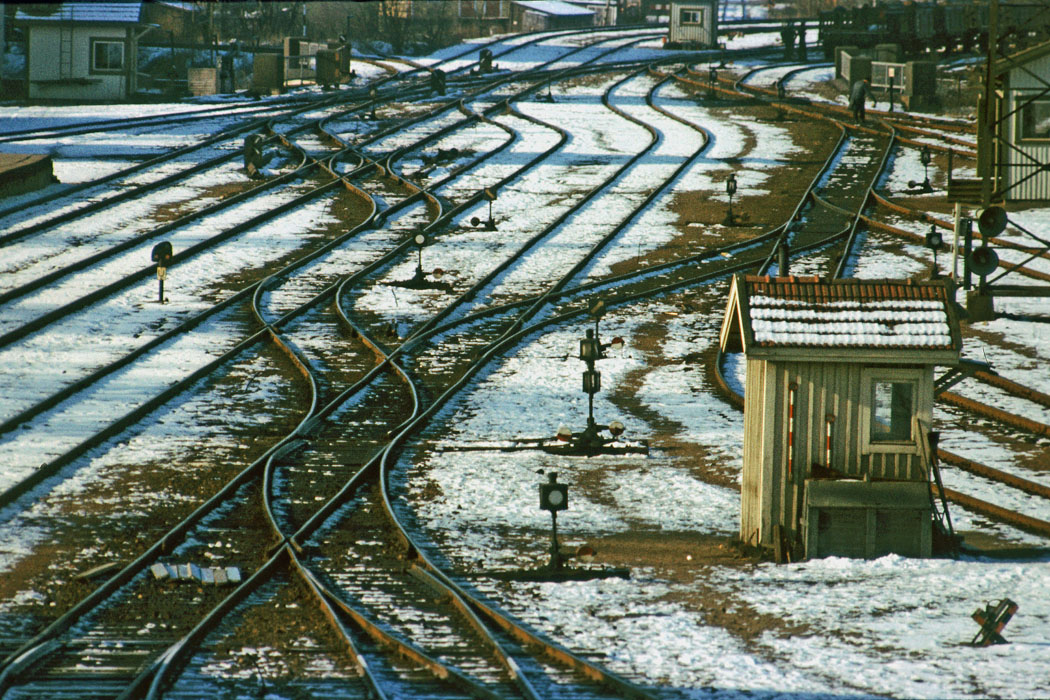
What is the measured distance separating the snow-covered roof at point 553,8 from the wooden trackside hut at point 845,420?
219 ft

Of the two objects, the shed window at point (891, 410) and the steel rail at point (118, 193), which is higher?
the steel rail at point (118, 193)

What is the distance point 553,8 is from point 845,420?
69.5 meters

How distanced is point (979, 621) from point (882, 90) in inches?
1666

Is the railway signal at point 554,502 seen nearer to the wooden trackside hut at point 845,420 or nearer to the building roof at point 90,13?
the wooden trackside hut at point 845,420

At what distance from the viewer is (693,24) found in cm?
6319

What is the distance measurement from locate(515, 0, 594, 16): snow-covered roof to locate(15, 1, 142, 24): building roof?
32560 mm

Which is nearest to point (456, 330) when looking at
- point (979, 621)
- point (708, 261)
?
point (708, 261)

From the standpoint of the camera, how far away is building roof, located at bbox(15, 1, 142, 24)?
49406 mm

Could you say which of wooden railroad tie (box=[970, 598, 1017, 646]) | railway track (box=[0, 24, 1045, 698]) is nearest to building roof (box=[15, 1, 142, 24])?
railway track (box=[0, 24, 1045, 698])

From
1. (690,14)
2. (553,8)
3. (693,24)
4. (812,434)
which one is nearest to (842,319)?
(812,434)

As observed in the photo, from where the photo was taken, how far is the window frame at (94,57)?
50.1m

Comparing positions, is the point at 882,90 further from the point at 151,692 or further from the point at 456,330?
the point at 151,692

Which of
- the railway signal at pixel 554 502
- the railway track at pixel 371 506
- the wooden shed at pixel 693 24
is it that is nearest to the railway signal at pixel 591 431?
the railway track at pixel 371 506

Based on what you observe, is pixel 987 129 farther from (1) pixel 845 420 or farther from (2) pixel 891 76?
(2) pixel 891 76
